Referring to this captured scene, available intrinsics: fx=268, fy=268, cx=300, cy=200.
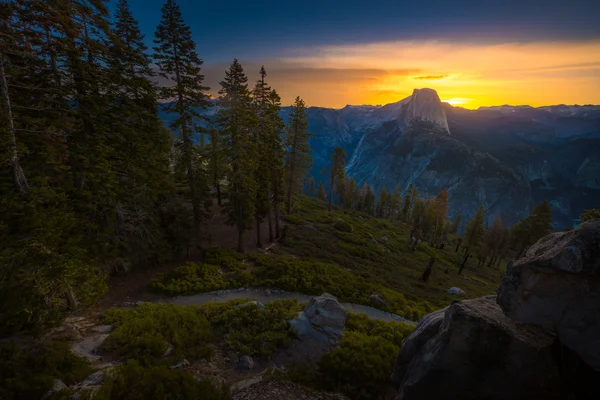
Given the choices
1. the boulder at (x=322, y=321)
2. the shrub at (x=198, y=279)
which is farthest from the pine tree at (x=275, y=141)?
the boulder at (x=322, y=321)

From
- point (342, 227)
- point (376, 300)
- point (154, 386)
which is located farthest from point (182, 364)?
point (342, 227)

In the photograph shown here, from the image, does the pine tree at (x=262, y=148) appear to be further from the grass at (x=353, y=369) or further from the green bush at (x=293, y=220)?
the grass at (x=353, y=369)

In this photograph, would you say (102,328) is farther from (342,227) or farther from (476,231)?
(476,231)

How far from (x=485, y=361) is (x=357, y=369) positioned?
478 centimetres

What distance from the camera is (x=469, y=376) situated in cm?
695

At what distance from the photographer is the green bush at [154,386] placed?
7961mm

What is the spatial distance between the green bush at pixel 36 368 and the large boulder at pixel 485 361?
10.4 meters

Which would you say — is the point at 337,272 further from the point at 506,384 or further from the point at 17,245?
the point at 17,245

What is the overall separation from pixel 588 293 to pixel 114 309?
18.0 m

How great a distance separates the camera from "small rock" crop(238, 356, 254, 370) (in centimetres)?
1078

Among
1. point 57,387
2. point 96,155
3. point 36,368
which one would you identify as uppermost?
point 96,155

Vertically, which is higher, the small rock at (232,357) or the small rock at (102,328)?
the small rock at (102,328)

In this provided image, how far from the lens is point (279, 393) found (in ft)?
28.9

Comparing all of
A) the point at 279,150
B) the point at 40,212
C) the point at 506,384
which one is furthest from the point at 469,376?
the point at 279,150
